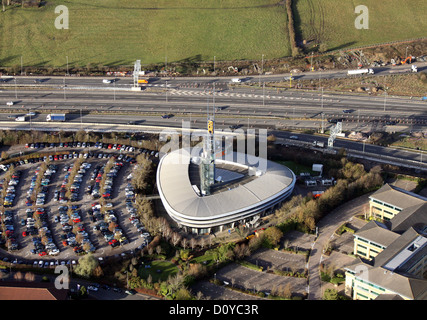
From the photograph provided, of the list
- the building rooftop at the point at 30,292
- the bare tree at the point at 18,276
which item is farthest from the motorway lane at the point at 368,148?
the building rooftop at the point at 30,292

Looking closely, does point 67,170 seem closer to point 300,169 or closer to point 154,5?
point 300,169

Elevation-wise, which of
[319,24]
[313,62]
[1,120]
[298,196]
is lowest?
[298,196]

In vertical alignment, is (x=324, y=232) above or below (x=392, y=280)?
above

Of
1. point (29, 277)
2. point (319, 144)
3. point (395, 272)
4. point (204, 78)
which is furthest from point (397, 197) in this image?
point (204, 78)

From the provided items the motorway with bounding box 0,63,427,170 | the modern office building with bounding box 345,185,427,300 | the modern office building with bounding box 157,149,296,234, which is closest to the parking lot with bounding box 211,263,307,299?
the modern office building with bounding box 345,185,427,300

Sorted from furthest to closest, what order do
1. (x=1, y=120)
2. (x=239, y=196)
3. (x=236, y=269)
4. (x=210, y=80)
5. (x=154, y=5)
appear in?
(x=154, y=5), (x=210, y=80), (x=1, y=120), (x=239, y=196), (x=236, y=269)

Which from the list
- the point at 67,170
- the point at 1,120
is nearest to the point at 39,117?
the point at 1,120

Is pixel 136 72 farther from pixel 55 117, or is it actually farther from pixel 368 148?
pixel 368 148

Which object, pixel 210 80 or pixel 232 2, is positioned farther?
pixel 232 2
